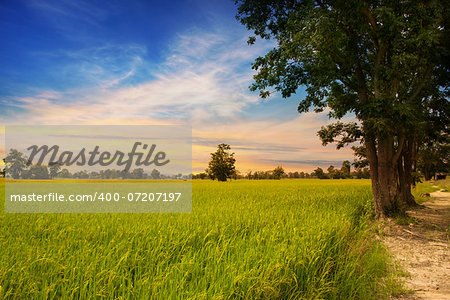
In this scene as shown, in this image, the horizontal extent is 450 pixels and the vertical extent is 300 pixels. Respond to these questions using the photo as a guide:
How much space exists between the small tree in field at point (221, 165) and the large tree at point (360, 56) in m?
56.1

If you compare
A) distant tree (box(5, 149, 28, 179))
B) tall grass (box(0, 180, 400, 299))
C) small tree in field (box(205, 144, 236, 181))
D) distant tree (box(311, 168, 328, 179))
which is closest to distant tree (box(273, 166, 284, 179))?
distant tree (box(311, 168, 328, 179))

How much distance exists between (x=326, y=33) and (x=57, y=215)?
34.4 ft

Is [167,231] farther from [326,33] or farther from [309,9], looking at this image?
[309,9]

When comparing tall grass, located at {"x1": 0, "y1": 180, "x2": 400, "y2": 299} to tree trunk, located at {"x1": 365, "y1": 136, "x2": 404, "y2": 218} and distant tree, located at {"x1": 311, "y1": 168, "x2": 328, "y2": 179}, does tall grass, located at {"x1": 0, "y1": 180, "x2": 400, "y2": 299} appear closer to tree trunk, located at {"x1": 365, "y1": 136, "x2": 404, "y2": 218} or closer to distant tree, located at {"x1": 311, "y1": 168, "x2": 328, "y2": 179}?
tree trunk, located at {"x1": 365, "y1": 136, "x2": 404, "y2": 218}

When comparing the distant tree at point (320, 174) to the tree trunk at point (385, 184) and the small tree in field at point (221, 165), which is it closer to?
the small tree in field at point (221, 165)

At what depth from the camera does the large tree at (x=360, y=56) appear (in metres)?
8.83

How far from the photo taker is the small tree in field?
68.4m

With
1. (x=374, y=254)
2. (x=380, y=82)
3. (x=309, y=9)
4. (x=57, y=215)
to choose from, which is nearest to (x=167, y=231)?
(x=374, y=254)

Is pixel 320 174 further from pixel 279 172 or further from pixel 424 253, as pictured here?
pixel 424 253

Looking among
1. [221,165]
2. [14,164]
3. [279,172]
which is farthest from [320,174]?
[14,164]

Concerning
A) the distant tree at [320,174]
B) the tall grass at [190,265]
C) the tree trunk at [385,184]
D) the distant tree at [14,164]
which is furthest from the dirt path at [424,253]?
the distant tree at [320,174]

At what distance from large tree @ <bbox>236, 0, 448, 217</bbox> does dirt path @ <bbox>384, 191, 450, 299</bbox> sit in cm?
157

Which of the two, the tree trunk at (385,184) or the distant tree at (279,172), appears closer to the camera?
the tree trunk at (385,184)

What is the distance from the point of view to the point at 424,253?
6953mm
